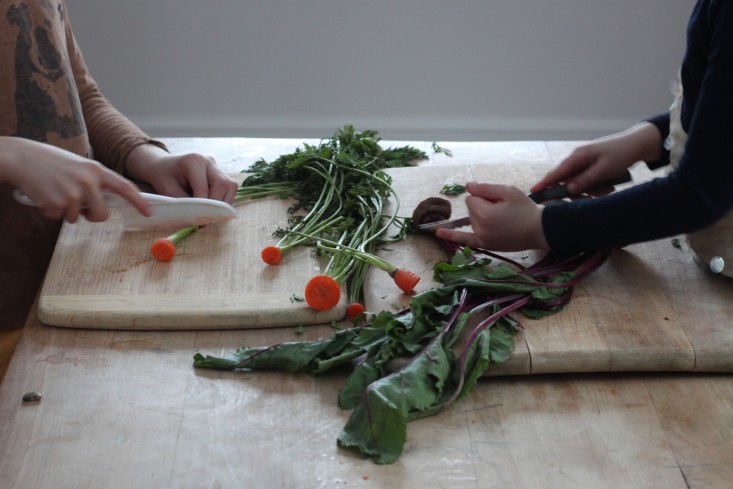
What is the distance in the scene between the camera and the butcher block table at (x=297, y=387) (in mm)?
975

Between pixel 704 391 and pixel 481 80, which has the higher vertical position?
pixel 704 391

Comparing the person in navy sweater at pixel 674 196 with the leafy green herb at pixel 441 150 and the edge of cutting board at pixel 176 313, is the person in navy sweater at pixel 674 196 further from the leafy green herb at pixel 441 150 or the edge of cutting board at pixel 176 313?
the leafy green herb at pixel 441 150

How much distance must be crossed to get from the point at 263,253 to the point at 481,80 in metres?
2.14

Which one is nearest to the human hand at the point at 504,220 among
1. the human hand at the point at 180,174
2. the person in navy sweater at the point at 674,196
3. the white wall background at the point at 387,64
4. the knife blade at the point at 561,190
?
the person in navy sweater at the point at 674,196

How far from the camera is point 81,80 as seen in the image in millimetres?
1696

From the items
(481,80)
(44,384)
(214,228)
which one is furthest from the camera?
(481,80)

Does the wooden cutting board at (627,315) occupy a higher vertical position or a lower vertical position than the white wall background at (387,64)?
higher

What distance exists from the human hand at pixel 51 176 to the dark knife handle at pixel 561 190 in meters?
0.74

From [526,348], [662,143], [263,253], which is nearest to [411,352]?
[526,348]

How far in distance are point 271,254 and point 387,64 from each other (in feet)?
6.69

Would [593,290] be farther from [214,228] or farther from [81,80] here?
[81,80]

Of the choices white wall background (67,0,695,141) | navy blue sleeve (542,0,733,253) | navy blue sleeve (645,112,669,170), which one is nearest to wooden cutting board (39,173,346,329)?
navy blue sleeve (542,0,733,253)

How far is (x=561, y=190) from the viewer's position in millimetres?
1500

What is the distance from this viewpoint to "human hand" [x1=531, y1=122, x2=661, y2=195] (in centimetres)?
150
